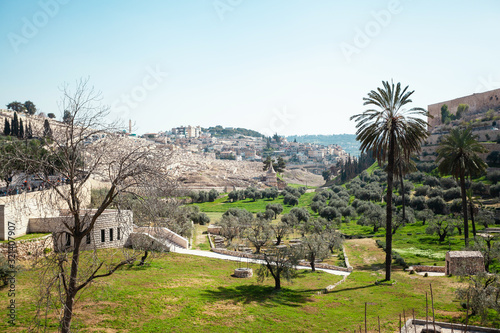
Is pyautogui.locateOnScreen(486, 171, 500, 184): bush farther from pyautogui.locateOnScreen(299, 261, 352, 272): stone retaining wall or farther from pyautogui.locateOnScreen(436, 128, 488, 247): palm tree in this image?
pyautogui.locateOnScreen(299, 261, 352, 272): stone retaining wall

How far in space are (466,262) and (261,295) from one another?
14.2 metres

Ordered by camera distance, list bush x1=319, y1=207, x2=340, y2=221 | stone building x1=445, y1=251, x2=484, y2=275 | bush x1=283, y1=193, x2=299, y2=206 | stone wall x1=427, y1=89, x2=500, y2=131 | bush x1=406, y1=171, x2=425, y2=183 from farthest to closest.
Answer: stone wall x1=427, y1=89, x2=500, y2=131 < bush x1=283, y1=193, x2=299, y2=206 < bush x1=406, y1=171, x2=425, y2=183 < bush x1=319, y1=207, x2=340, y2=221 < stone building x1=445, y1=251, x2=484, y2=275

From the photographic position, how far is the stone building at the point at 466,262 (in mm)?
24125

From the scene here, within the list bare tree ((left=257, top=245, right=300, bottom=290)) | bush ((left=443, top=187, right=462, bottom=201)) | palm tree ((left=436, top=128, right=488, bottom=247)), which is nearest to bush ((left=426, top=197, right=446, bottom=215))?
bush ((left=443, top=187, right=462, bottom=201))

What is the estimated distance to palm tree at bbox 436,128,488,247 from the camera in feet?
98.4

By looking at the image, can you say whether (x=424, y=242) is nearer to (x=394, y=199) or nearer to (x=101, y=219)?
(x=394, y=199)

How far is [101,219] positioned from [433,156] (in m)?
81.6

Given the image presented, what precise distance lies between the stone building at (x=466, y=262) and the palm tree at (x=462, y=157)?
605cm

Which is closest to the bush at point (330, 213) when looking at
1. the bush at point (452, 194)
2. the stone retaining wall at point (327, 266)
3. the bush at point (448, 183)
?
the bush at point (452, 194)

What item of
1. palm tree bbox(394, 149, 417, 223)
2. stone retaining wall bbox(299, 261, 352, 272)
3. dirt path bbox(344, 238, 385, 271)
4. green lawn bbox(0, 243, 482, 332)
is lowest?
stone retaining wall bbox(299, 261, 352, 272)

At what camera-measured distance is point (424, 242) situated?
37.9m

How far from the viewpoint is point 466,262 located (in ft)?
80.0

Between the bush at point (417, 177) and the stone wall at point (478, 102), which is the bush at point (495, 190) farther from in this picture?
the stone wall at point (478, 102)

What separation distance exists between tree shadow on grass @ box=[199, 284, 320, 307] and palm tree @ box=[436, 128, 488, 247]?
1646 cm
